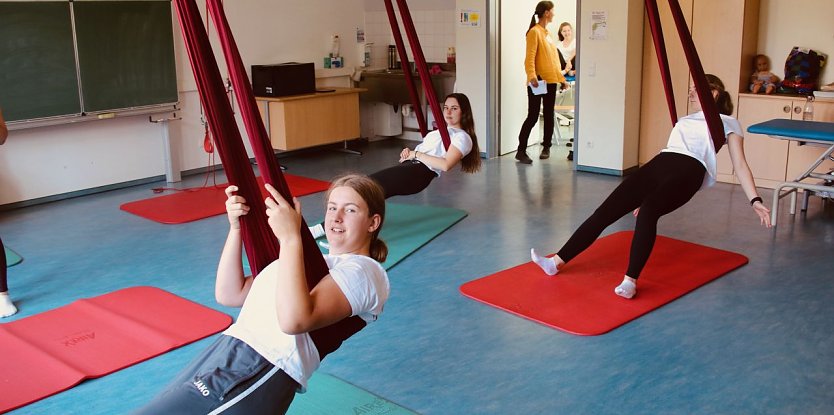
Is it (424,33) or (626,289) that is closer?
(626,289)

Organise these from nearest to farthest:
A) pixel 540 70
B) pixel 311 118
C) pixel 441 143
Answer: pixel 441 143
pixel 540 70
pixel 311 118

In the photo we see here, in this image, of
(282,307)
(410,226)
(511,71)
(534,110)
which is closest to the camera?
(282,307)

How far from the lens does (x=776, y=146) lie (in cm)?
701

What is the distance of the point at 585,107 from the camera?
7938 mm

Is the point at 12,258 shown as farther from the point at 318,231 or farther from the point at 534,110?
the point at 534,110

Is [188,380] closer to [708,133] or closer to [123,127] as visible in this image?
[708,133]

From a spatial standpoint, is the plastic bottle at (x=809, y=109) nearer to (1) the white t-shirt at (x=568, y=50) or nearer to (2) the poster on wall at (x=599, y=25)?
(2) the poster on wall at (x=599, y=25)

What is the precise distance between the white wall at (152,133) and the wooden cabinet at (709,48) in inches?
144

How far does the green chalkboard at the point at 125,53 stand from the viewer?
23.2 feet

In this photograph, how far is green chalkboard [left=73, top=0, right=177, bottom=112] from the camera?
706cm

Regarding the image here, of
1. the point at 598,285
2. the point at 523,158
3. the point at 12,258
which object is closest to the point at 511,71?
the point at 523,158

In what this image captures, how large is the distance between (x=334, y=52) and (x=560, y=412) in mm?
6866

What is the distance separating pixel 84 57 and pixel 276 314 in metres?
5.68

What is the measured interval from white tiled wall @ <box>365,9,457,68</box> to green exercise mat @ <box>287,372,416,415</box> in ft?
20.7
